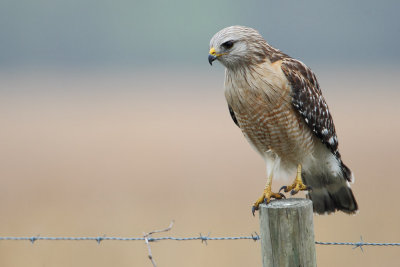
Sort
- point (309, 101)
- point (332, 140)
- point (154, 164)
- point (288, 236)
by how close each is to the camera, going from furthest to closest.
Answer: point (154, 164) < point (332, 140) < point (309, 101) < point (288, 236)

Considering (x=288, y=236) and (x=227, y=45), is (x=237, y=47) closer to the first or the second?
(x=227, y=45)

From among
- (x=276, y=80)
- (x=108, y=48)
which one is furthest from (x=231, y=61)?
(x=108, y=48)

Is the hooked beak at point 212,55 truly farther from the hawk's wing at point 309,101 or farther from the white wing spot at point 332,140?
the white wing spot at point 332,140

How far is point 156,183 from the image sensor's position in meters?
14.2

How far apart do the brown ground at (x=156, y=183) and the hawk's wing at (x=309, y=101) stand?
290 cm

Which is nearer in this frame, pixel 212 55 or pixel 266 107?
pixel 212 55

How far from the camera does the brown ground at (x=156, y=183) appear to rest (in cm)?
878

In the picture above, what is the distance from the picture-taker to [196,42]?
240 ft

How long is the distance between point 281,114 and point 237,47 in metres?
0.66

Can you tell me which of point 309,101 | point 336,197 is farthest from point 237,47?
point 336,197

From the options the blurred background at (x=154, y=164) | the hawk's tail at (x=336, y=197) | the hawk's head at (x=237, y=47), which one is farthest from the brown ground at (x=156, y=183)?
the hawk's head at (x=237, y=47)

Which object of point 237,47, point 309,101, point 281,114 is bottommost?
point 281,114

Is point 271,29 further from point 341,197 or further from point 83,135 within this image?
point 341,197

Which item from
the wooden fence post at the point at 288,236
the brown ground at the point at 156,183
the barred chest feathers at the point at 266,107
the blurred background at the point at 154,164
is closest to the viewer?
the wooden fence post at the point at 288,236
